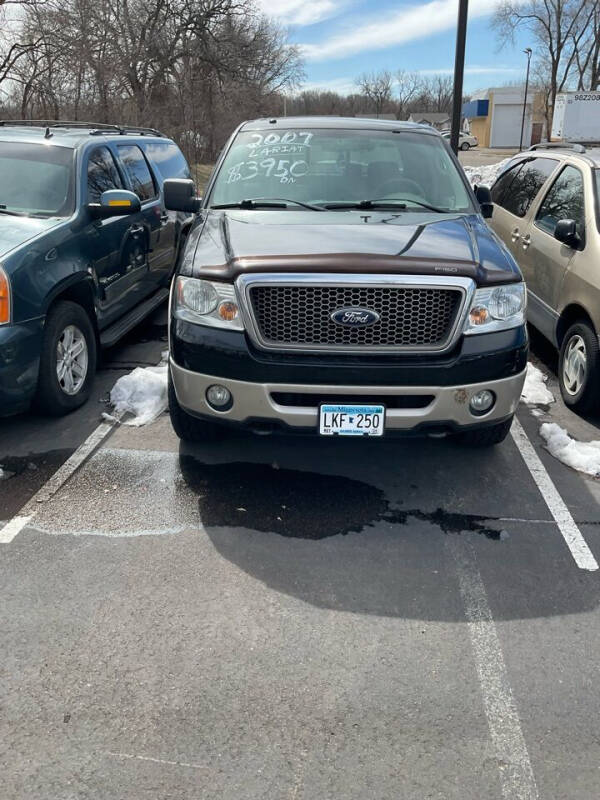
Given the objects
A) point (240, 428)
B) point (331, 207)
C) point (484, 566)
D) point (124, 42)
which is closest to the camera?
point (484, 566)

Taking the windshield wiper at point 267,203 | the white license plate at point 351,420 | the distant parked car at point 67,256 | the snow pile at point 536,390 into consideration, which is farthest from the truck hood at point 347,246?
the snow pile at point 536,390

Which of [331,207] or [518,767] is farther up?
[331,207]

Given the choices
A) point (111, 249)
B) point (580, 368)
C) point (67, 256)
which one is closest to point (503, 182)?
point (580, 368)

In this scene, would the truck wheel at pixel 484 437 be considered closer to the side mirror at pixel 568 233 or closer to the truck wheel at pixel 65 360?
the side mirror at pixel 568 233

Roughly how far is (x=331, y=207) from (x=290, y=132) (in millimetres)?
1033

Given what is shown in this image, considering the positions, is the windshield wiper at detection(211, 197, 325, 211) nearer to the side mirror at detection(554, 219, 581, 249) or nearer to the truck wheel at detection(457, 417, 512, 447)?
the truck wheel at detection(457, 417, 512, 447)

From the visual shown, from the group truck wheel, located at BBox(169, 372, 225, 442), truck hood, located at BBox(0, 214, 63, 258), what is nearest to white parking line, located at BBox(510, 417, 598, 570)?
truck wheel, located at BBox(169, 372, 225, 442)

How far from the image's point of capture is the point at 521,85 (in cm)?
7194

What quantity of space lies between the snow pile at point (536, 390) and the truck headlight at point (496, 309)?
5.97 feet

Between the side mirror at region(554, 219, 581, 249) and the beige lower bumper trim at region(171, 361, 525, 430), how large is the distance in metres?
2.23

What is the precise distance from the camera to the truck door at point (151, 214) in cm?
652

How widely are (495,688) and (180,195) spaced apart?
375cm

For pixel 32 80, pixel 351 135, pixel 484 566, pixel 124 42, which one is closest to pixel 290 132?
pixel 351 135

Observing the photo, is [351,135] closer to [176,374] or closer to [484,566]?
[176,374]
